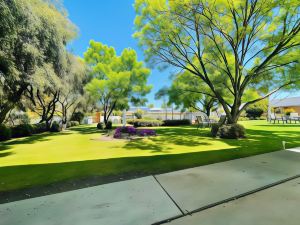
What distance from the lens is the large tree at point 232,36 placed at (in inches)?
380

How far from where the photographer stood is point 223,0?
935 cm

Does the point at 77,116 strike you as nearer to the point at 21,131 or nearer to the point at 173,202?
the point at 21,131

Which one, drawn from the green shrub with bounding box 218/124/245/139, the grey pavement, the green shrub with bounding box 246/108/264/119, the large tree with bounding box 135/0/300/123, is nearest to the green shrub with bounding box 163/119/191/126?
the large tree with bounding box 135/0/300/123

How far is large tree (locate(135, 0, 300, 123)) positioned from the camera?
380 inches

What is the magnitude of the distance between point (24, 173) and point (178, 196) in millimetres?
3530

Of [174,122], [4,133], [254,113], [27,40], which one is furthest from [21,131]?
[254,113]

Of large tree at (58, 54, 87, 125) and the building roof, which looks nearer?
large tree at (58, 54, 87, 125)

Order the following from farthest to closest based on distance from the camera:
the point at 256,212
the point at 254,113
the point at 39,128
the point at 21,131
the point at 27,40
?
the point at 254,113
the point at 39,128
the point at 21,131
the point at 27,40
the point at 256,212

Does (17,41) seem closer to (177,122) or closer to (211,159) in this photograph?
(211,159)

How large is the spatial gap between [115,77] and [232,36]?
A: 380 inches

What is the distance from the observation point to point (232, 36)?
10.9m

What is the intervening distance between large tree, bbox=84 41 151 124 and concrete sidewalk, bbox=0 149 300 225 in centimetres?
1398

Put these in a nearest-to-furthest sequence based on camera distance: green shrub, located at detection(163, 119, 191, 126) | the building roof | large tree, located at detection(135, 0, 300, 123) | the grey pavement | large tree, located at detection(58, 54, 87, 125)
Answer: the grey pavement → large tree, located at detection(135, 0, 300, 123) → large tree, located at detection(58, 54, 87, 125) → green shrub, located at detection(163, 119, 191, 126) → the building roof

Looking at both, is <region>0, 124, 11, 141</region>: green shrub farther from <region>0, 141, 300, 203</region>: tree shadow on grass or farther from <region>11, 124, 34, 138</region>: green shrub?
<region>0, 141, 300, 203</region>: tree shadow on grass
